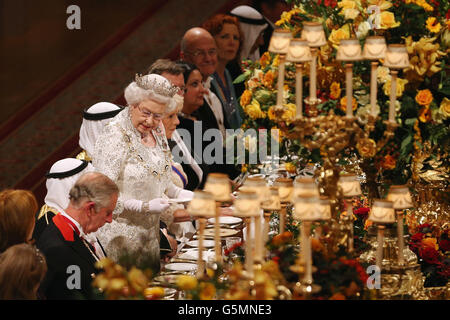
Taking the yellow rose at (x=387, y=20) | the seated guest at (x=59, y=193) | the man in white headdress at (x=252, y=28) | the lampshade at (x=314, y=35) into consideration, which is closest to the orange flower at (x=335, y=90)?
the yellow rose at (x=387, y=20)

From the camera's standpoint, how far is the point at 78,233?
333cm

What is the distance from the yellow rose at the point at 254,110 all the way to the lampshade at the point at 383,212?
642 mm

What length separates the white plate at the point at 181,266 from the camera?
3.41 m

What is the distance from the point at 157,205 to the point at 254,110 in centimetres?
88

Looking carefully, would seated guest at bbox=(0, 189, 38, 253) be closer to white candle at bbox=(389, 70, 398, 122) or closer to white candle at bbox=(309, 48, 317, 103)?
white candle at bbox=(309, 48, 317, 103)

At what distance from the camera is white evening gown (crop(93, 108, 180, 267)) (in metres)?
3.77

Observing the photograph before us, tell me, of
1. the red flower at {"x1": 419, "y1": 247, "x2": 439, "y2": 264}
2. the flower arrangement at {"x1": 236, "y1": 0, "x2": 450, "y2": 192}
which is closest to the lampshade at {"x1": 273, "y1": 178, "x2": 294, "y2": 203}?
the flower arrangement at {"x1": 236, "y1": 0, "x2": 450, "y2": 192}

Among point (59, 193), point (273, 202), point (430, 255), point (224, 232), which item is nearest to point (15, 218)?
point (59, 193)

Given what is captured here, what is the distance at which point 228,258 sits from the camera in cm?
320

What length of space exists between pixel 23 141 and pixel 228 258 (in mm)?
5340

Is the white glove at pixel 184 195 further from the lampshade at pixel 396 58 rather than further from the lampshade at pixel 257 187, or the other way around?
the lampshade at pixel 396 58

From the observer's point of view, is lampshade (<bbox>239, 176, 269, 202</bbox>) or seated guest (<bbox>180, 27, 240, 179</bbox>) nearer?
lampshade (<bbox>239, 176, 269, 202</bbox>)

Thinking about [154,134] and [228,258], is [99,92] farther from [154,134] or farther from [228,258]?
[228,258]
